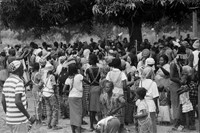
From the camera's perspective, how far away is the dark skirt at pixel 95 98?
1003 centimetres

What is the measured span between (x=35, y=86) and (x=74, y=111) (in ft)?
6.25

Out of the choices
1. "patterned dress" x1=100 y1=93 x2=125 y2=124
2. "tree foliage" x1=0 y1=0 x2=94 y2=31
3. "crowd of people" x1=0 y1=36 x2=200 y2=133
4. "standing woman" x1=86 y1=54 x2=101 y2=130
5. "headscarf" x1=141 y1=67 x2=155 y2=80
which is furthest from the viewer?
"tree foliage" x1=0 y1=0 x2=94 y2=31

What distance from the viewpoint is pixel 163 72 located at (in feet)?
32.9

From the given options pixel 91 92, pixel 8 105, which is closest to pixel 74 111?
pixel 91 92

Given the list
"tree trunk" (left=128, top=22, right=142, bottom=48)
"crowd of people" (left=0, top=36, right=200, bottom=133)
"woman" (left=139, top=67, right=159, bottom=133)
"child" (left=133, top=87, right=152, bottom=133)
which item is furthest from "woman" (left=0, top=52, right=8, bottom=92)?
"child" (left=133, top=87, right=152, bottom=133)

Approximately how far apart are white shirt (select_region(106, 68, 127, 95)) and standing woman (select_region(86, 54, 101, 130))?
2.34 ft

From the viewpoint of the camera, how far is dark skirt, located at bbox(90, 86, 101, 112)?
1003cm

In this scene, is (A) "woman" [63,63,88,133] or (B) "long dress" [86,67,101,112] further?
(B) "long dress" [86,67,101,112]

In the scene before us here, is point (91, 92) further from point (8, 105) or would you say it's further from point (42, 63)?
point (8, 105)

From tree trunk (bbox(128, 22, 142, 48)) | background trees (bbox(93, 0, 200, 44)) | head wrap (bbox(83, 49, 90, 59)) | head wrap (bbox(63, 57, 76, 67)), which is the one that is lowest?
head wrap (bbox(63, 57, 76, 67))

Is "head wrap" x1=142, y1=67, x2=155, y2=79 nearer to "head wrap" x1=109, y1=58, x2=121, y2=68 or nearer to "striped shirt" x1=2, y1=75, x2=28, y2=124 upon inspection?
"head wrap" x1=109, y1=58, x2=121, y2=68

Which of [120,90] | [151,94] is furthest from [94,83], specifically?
[151,94]

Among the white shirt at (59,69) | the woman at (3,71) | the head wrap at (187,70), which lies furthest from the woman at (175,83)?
the woman at (3,71)

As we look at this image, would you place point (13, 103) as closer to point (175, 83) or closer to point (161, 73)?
point (175, 83)
